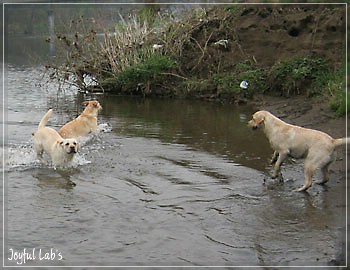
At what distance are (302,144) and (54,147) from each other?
13.5ft

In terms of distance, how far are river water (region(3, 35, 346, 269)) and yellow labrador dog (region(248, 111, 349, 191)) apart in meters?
0.34

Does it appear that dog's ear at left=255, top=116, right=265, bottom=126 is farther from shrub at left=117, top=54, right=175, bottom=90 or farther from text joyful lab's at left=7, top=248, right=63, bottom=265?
shrub at left=117, top=54, right=175, bottom=90

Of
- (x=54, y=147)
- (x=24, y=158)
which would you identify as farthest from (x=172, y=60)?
(x=54, y=147)

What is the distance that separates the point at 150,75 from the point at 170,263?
12361 millimetres

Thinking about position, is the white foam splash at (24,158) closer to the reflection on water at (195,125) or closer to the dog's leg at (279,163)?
the reflection on water at (195,125)

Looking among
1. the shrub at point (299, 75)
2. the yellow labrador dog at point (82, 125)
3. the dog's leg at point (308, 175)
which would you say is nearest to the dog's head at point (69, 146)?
the yellow labrador dog at point (82, 125)

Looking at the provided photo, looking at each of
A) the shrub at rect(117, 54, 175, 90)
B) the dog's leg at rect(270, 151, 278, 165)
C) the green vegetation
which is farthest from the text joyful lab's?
the shrub at rect(117, 54, 175, 90)

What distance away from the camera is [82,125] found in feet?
40.1

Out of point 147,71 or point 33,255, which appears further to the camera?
point 147,71

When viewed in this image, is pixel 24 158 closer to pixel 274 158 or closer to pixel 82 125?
pixel 82 125

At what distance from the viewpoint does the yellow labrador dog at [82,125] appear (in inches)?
468

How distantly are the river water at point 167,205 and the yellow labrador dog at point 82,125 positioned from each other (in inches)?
9.4

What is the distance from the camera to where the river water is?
6730mm

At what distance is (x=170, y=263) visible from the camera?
650 cm
